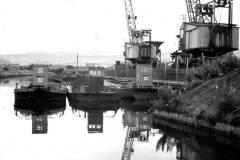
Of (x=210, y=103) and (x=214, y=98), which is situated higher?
(x=214, y=98)

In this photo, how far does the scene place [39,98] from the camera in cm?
4991

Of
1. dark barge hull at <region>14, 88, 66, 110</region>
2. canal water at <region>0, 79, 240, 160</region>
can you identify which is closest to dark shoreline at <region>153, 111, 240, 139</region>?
canal water at <region>0, 79, 240, 160</region>

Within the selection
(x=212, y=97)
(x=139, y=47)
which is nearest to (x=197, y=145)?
(x=212, y=97)

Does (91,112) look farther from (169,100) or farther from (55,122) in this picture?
(169,100)

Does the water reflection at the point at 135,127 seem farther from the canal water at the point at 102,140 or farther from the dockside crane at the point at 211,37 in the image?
the dockside crane at the point at 211,37

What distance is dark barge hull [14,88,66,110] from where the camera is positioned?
50.1 meters

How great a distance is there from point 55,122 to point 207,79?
41.1ft

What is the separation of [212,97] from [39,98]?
25.8 meters

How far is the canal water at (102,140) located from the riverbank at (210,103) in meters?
0.98

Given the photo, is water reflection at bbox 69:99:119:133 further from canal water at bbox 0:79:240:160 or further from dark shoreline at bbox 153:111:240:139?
dark shoreline at bbox 153:111:240:139

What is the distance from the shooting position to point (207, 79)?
3575 centimetres

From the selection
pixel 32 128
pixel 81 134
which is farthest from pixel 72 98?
pixel 81 134

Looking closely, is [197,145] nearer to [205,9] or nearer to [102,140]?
[102,140]

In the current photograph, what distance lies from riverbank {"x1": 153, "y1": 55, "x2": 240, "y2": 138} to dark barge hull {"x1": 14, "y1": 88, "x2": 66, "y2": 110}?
18627 mm
